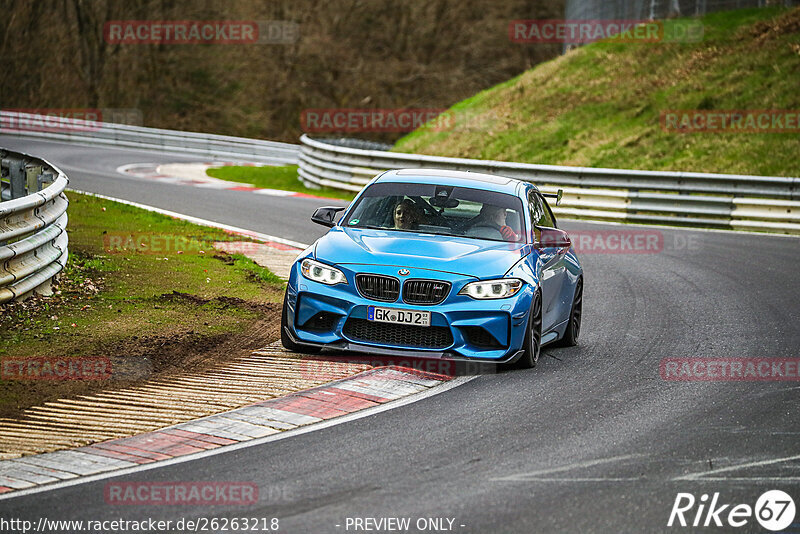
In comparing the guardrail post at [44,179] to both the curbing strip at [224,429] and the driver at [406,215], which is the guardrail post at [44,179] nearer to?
the driver at [406,215]

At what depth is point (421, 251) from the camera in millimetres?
9258

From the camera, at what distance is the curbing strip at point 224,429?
247 inches

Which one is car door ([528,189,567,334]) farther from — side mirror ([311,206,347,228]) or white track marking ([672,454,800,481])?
white track marking ([672,454,800,481])

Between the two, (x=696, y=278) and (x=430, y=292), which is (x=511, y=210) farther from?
(x=696, y=278)

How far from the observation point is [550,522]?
5.57 meters

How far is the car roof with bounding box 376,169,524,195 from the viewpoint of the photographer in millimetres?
10445

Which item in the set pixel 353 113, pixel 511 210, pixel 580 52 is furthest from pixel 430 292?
pixel 353 113

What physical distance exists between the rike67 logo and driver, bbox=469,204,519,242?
417 centimetres

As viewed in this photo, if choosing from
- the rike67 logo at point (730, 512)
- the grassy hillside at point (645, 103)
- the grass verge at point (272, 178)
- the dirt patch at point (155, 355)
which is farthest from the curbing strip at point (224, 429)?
the grassy hillside at point (645, 103)

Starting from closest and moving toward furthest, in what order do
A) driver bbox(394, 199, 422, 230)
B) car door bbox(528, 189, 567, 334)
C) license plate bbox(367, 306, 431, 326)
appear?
license plate bbox(367, 306, 431, 326) < car door bbox(528, 189, 567, 334) < driver bbox(394, 199, 422, 230)

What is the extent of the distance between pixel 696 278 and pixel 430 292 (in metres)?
7.46

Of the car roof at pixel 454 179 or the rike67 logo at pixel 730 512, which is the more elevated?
the car roof at pixel 454 179

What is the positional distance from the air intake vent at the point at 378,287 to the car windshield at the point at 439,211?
1057mm

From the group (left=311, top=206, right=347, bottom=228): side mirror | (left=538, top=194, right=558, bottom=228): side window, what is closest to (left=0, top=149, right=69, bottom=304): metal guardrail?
(left=311, top=206, right=347, bottom=228): side mirror
